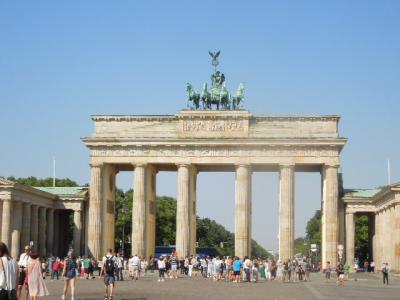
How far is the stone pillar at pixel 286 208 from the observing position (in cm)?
8119

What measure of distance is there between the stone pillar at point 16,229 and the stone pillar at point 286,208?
87.9 ft

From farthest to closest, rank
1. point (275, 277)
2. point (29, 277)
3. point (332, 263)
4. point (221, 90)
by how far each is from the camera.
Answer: point (221, 90), point (332, 263), point (275, 277), point (29, 277)

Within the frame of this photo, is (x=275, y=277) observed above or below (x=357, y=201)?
below

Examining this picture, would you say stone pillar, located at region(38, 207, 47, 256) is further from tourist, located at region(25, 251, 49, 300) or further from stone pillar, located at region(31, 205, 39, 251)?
tourist, located at region(25, 251, 49, 300)

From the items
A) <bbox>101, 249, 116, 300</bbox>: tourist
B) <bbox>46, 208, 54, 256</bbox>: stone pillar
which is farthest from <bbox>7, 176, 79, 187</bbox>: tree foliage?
<bbox>101, 249, 116, 300</bbox>: tourist

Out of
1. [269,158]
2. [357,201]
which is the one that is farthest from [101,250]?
[357,201]

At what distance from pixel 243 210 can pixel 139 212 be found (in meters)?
11.0

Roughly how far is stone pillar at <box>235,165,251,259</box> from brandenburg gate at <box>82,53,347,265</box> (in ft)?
0.34

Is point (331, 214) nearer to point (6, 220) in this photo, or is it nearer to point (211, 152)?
point (211, 152)

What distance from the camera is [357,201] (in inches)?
3361

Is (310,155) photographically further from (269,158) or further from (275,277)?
(275,277)

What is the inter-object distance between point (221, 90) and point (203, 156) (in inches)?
307

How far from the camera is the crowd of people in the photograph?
928 inches

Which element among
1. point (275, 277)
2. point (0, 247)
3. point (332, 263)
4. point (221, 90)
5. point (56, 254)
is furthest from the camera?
point (56, 254)
